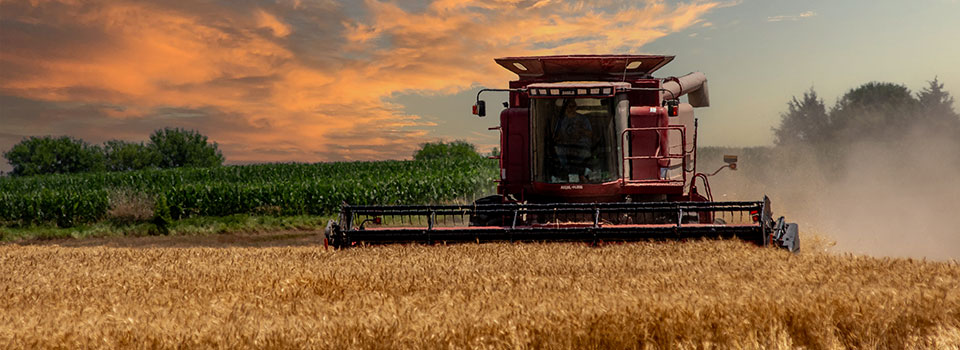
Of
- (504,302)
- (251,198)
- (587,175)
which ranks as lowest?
(251,198)

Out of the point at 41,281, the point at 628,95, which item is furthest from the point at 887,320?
the point at 41,281

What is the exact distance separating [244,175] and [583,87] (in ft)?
96.6

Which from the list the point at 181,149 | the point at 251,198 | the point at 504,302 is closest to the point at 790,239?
the point at 504,302

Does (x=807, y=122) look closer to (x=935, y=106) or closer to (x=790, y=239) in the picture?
(x=935, y=106)

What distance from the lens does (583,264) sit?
7.25m

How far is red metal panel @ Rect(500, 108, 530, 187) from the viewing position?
10.8 meters

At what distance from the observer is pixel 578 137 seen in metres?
10.1

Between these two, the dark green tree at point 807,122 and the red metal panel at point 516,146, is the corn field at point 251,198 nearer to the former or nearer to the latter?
the red metal panel at point 516,146

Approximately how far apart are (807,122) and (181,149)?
6494 cm

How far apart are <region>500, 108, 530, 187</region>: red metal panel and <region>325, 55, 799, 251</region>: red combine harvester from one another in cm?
1

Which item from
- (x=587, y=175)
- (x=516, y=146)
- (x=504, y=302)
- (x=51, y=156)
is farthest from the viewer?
(x=51, y=156)

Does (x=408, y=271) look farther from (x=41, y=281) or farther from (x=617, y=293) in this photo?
(x=41, y=281)

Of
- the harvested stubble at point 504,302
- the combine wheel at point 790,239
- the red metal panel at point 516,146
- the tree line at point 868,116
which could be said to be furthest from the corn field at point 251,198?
the tree line at point 868,116

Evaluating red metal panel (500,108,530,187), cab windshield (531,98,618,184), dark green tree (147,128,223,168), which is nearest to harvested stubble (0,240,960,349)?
Result: cab windshield (531,98,618,184)
